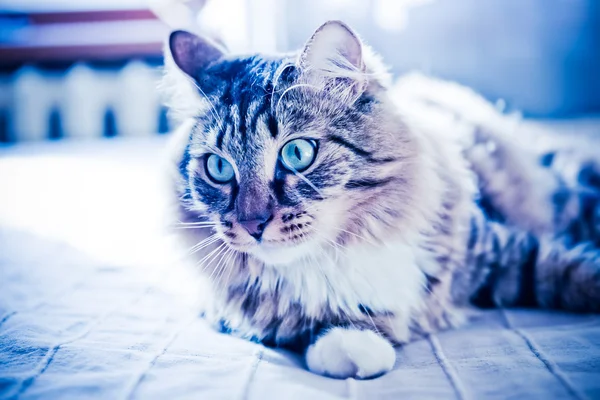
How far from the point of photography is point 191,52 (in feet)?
3.87

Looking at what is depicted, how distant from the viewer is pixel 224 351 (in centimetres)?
90

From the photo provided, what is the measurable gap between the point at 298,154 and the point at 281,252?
0.20 m

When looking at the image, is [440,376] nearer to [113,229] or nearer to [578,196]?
[578,196]

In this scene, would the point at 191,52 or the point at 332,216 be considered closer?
the point at 332,216

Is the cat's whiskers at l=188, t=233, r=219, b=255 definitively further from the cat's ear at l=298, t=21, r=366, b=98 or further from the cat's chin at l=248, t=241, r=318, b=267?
the cat's ear at l=298, t=21, r=366, b=98

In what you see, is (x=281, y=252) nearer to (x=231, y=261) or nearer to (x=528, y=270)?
(x=231, y=261)

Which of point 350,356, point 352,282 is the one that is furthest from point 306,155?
point 350,356

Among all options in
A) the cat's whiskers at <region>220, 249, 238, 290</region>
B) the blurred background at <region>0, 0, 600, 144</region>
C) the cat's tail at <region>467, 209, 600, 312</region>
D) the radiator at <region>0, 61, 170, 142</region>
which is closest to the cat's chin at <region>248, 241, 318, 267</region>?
the cat's whiskers at <region>220, 249, 238, 290</region>

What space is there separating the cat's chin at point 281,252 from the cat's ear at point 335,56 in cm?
35

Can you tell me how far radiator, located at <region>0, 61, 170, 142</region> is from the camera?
10.9 ft

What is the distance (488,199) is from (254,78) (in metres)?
0.80

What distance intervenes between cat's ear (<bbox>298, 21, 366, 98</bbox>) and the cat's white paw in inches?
19.9

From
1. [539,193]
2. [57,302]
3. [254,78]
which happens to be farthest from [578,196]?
[57,302]

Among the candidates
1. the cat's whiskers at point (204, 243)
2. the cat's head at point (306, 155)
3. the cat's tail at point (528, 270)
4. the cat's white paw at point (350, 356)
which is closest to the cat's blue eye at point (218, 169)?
the cat's head at point (306, 155)
